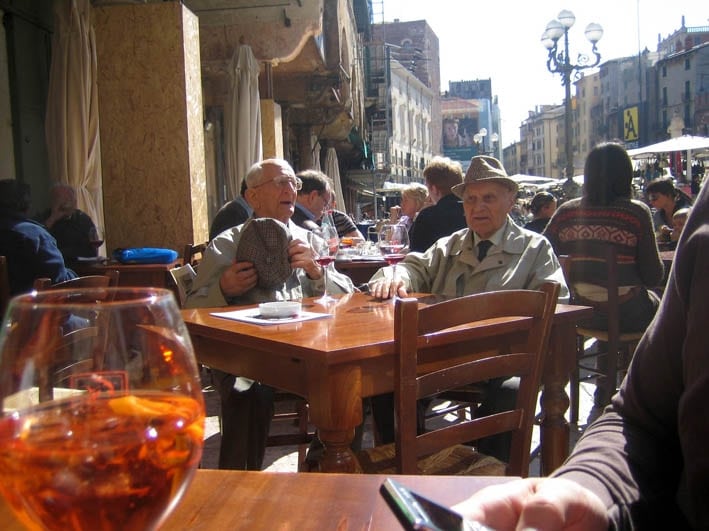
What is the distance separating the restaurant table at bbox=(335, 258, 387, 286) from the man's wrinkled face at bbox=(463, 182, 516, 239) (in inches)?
81.2

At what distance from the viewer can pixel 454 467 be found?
2301 millimetres

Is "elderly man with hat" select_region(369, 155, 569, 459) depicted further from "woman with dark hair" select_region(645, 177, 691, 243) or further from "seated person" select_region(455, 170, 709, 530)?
"woman with dark hair" select_region(645, 177, 691, 243)

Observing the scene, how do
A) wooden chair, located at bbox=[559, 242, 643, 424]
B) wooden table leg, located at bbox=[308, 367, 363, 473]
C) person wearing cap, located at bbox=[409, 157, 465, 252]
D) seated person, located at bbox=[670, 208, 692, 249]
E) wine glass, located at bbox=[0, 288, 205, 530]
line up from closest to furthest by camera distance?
wine glass, located at bbox=[0, 288, 205, 530], wooden table leg, located at bbox=[308, 367, 363, 473], wooden chair, located at bbox=[559, 242, 643, 424], person wearing cap, located at bbox=[409, 157, 465, 252], seated person, located at bbox=[670, 208, 692, 249]

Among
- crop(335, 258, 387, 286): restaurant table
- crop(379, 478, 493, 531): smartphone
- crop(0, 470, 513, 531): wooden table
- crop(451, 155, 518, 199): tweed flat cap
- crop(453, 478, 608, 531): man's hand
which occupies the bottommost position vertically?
crop(335, 258, 387, 286): restaurant table

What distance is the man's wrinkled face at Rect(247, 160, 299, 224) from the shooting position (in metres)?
3.65

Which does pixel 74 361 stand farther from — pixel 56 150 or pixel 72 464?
pixel 56 150

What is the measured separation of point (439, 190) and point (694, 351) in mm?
4830

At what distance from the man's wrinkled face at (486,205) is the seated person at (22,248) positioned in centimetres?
249

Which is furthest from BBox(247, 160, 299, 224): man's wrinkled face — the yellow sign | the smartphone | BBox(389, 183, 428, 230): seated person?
the yellow sign

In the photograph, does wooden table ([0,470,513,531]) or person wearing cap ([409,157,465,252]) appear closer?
wooden table ([0,470,513,531])

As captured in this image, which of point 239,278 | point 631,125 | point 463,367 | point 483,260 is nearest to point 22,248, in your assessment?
point 239,278

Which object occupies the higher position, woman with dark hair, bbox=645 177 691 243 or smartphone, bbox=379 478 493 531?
woman with dark hair, bbox=645 177 691 243

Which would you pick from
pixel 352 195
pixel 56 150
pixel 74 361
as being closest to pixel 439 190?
pixel 56 150

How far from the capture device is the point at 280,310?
2510mm
